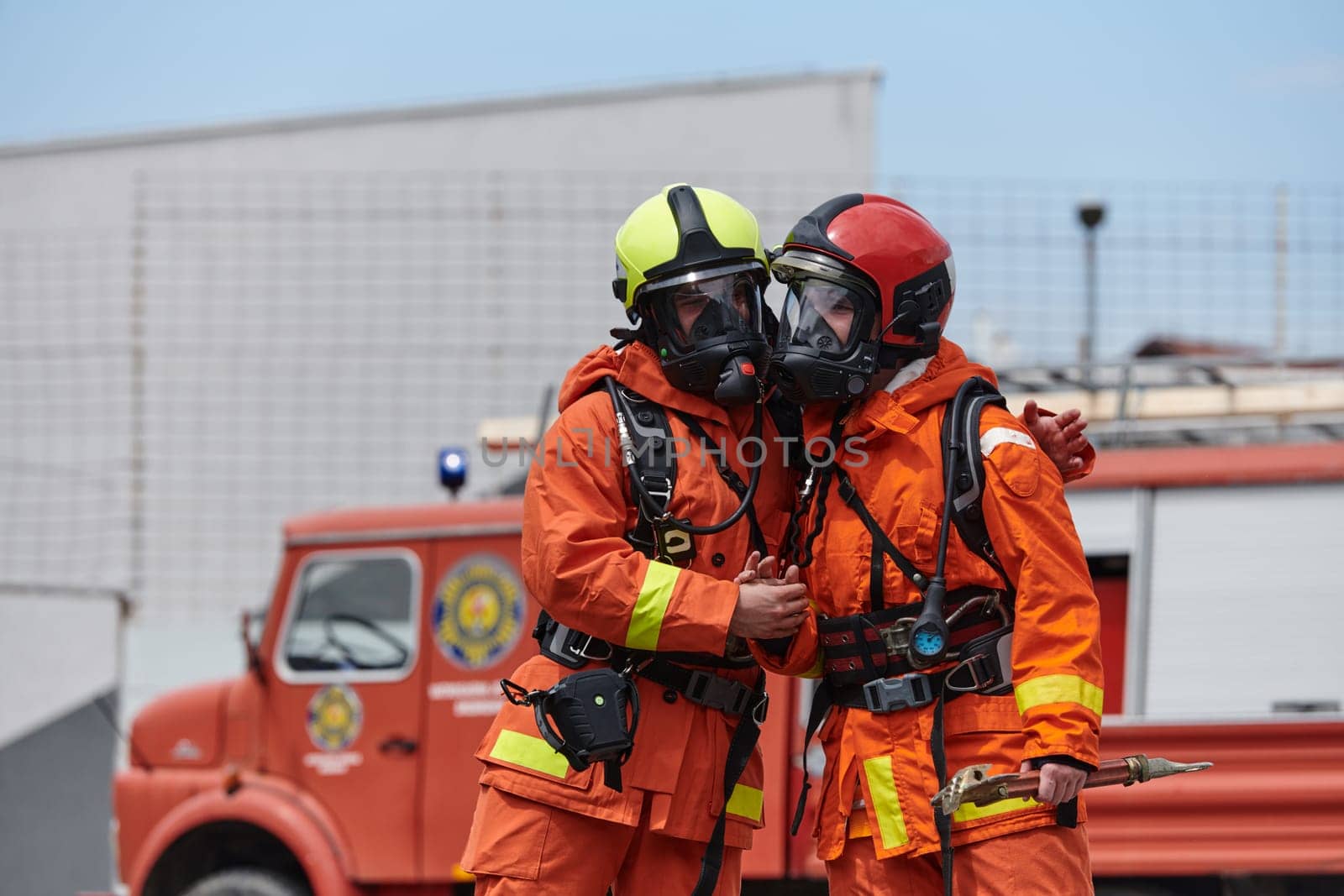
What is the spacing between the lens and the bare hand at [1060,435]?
3.43 m

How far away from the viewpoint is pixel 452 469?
6.21m

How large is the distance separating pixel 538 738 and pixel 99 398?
319 inches

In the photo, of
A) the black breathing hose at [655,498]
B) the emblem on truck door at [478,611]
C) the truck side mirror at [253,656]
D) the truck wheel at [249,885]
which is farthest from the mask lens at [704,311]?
the truck wheel at [249,885]

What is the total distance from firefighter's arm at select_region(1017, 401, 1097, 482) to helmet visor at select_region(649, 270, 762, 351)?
68 cm

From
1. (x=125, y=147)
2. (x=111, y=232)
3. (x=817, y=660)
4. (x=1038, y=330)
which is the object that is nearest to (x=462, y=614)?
(x=817, y=660)

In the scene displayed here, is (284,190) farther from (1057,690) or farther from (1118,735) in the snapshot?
(1057,690)

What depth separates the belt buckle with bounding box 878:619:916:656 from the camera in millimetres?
3189

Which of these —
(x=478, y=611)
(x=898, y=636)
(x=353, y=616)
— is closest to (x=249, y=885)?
(x=353, y=616)

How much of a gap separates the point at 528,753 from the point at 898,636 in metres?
0.89

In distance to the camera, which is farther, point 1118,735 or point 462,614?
point 462,614

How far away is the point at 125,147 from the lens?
1363 cm

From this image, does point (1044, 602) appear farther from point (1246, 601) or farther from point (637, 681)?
point (1246, 601)

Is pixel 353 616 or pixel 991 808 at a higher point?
pixel 991 808

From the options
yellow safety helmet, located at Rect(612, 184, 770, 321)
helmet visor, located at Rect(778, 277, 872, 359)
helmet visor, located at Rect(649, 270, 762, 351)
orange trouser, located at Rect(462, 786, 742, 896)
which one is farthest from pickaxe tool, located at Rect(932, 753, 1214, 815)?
yellow safety helmet, located at Rect(612, 184, 770, 321)
